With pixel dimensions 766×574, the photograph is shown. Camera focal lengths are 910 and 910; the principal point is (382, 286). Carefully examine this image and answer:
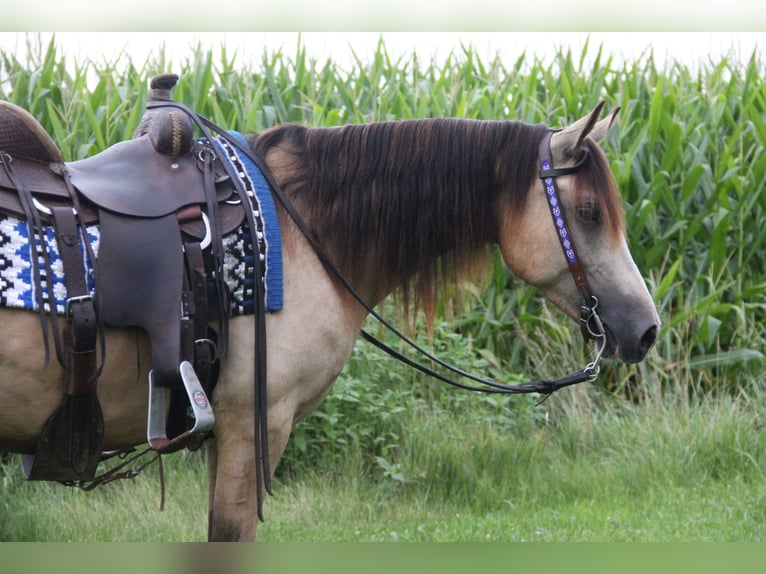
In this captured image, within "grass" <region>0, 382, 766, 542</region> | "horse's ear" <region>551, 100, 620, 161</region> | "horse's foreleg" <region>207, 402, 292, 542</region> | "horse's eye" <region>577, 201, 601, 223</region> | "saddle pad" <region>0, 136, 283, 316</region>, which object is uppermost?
"horse's ear" <region>551, 100, 620, 161</region>

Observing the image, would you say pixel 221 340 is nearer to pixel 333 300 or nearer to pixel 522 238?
pixel 333 300

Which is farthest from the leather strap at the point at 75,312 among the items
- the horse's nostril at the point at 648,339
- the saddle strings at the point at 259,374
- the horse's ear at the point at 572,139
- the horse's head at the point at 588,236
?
the horse's nostril at the point at 648,339

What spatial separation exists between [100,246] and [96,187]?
20 cm

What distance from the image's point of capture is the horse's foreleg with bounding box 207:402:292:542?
9.30 ft

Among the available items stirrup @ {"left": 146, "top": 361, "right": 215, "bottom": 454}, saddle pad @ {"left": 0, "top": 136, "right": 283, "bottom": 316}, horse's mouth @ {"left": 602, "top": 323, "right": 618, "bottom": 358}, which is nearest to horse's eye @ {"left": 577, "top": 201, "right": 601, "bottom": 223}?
horse's mouth @ {"left": 602, "top": 323, "right": 618, "bottom": 358}

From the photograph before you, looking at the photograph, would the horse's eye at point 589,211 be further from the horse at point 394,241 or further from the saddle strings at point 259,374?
the saddle strings at point 259,374

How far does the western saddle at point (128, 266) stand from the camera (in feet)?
8.50

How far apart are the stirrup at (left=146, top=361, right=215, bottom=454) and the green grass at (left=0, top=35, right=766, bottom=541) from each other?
1811 mm

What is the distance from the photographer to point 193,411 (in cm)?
271

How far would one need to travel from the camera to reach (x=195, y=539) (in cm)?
435

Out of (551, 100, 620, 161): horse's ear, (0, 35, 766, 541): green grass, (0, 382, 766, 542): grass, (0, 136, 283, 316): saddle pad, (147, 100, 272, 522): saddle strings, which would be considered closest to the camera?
(0, 136, 283, 316): saddle pad

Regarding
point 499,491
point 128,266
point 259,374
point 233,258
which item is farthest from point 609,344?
point 499,491

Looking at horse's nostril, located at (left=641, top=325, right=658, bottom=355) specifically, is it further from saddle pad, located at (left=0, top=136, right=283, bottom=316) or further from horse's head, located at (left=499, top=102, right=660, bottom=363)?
saddle pad, located at (left=0, top=136, right=283, bottom=316)

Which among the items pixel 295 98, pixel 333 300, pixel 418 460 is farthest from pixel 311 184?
pixel 295 98
